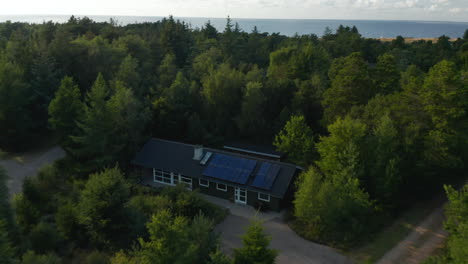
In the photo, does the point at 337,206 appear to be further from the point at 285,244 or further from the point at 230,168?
the point at 230,168

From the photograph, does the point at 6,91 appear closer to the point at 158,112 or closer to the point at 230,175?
the point at 158,112

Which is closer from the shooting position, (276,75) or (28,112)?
(28,112)

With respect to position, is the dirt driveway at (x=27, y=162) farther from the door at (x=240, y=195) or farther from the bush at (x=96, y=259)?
the door at (x=240, y=195)

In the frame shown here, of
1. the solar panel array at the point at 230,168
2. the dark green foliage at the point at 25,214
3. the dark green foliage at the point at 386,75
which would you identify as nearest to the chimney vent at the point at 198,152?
the solar panel array at the point at 230,168

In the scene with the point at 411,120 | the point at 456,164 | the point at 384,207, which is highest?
the point at 411,120

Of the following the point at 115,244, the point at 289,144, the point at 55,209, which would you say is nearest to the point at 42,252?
the point at 115,244

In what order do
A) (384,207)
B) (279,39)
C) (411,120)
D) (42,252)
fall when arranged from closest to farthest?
1. (42,252)
2. (384,207)
3. (411,120)
4. (279,39)
